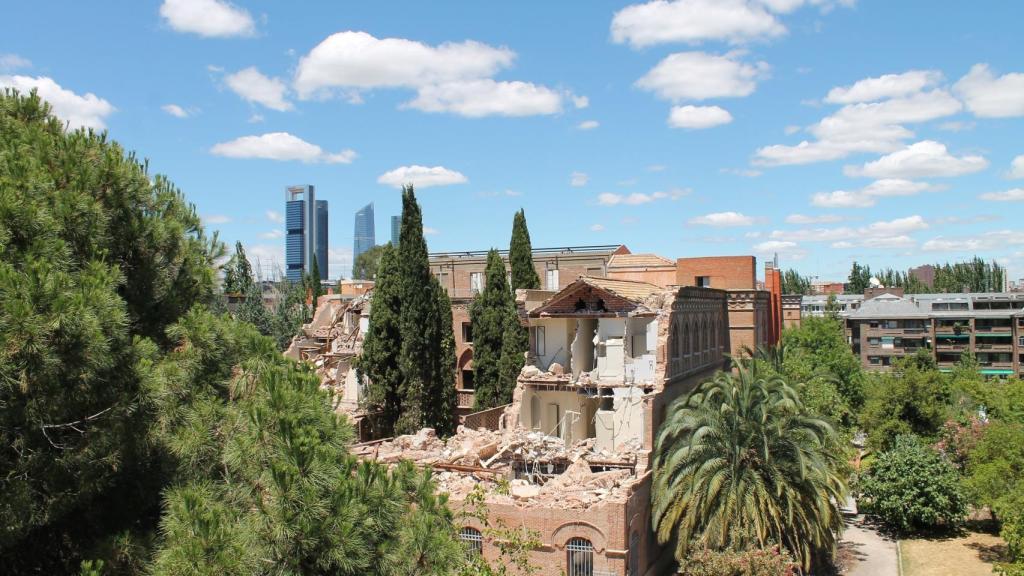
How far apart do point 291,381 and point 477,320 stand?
26.1m

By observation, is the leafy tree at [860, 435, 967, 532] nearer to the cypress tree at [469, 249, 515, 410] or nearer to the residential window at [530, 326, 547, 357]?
the residential window at [530, 326, 547, 357]

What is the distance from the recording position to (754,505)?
67.2 feet

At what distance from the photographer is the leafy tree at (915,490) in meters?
28.6

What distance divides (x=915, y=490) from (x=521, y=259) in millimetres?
20268

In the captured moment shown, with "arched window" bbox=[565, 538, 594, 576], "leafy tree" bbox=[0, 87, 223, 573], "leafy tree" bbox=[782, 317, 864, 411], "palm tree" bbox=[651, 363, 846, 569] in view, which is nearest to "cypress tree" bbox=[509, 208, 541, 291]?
"leafy tree" bbox=[782, 317, 864, 411]

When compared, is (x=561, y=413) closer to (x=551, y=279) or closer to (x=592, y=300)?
(x=592, y=300)

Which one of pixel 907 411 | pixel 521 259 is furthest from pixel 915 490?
pixel 521 259

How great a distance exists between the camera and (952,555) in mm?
26953

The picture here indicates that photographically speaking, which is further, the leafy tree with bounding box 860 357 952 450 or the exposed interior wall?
the leafy tree with bounding box 860 357 952 450

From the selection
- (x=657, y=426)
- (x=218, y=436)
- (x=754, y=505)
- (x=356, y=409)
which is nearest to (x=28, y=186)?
(x=218, y=436)

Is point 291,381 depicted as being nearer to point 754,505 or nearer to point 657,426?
point 754,505

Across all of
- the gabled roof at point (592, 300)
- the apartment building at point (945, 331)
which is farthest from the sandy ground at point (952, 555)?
the apartment building at point (945, 331)

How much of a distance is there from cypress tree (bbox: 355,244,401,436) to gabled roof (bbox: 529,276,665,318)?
6092 millimetres

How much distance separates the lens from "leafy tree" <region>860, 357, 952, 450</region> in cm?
3372
